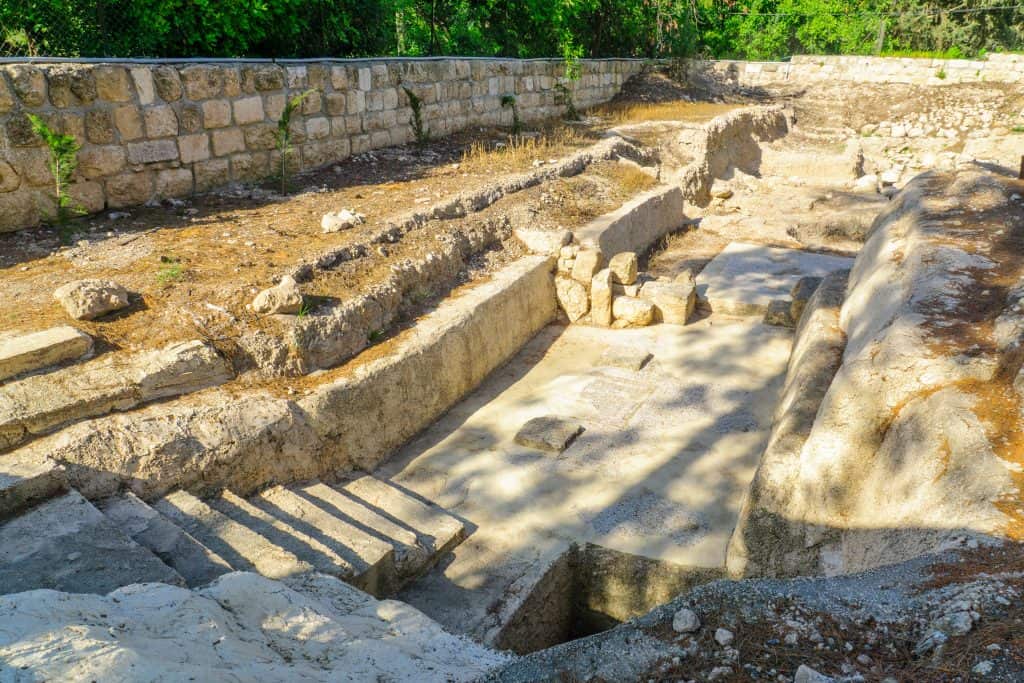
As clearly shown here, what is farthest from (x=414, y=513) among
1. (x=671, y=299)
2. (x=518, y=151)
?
(x=518, y=151)

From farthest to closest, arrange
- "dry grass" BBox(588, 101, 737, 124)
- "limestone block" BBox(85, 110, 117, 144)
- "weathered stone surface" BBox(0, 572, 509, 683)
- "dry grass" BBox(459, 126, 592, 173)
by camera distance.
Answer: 1. "dry grass" BBox(588, 101, 737, 124)
2. "dry grass" BBox(459, 126, 592, 173)
3. "limestone block" BBox(85, 110, 117, 144)
4. "weathered stone surface" BBox(0, 572, 509, 683)

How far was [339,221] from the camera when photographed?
651 cm

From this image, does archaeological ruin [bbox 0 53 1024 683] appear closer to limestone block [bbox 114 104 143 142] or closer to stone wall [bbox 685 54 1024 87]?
limestone block [bbox 114 104 143 142]

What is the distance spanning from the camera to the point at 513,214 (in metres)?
7.82

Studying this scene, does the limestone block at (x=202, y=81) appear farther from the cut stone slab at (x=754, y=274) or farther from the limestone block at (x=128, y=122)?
the cut stone slab at (x=754, y=274)

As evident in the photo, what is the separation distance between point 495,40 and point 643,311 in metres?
10.4

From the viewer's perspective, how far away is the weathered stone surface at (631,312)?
733 centimetres

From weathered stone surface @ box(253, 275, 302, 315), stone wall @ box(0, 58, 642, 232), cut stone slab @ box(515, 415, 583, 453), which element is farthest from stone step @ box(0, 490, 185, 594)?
stone wall @ box(0, 58, 642, 232)

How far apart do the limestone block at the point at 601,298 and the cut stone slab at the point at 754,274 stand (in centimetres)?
118

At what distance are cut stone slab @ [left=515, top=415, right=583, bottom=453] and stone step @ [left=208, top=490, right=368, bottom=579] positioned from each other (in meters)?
1.87

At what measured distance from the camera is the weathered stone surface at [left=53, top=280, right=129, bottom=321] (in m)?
4.41

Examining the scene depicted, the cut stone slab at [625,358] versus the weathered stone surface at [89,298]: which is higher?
the weathered stone surface at [89,298]

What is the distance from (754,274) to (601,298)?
2.33m

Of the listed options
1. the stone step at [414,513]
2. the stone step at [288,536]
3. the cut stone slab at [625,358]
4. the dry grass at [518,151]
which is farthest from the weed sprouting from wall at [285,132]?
the stone step at [288,536]
